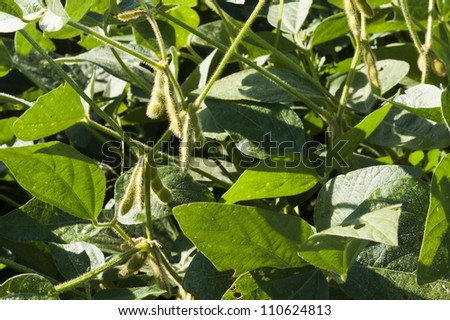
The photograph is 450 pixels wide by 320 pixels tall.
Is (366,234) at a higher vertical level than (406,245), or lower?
higher

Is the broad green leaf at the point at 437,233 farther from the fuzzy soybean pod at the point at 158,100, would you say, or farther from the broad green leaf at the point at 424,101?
the fuzzy soybean pod at the point at 158,100

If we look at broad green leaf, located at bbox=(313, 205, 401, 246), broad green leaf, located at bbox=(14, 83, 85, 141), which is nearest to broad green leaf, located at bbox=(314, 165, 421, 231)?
broad green leaf, located at bbox=(313, 205, 401, 246)

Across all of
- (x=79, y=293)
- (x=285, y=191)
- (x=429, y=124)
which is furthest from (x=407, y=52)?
(x=79, y=293)

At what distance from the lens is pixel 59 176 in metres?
0.88

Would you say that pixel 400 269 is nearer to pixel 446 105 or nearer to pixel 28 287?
pixel 446 105

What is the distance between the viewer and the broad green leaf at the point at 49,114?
2.91ft

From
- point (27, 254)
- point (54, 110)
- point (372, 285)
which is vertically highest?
point (54, 110)

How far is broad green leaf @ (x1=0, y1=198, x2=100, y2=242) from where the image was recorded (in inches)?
Result: 38.3

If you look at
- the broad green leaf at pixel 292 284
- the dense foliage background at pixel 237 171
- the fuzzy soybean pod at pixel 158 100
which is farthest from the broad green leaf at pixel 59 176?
the broad green leaf at pixel 292 284

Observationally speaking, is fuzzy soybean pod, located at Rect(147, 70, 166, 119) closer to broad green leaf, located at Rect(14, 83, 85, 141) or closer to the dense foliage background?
the dense foliage background

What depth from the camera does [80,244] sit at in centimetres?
103

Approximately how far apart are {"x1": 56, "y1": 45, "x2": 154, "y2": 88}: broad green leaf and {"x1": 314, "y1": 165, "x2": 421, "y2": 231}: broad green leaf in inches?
14.7

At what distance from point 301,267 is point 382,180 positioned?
133mm

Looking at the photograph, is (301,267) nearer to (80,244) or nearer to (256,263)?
(256,263)
